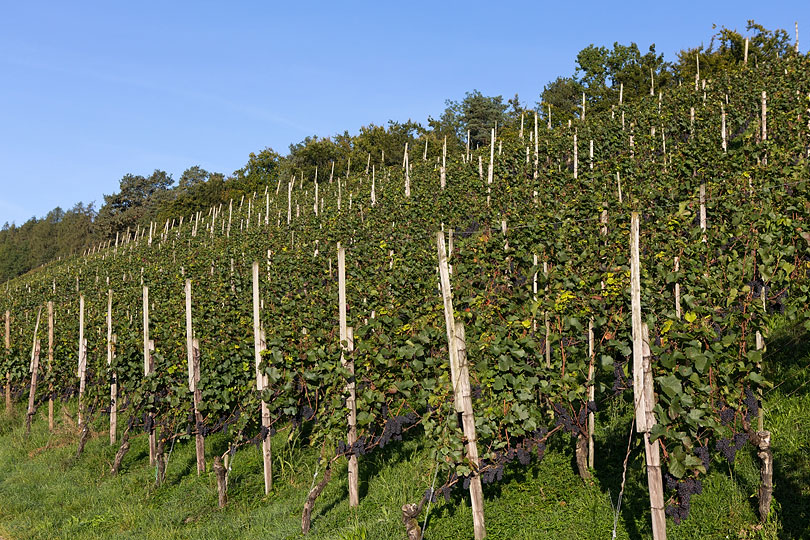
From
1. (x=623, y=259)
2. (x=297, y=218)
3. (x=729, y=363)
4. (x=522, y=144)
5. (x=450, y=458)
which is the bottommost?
(x=450, y=458)

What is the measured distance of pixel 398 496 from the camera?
6.45m

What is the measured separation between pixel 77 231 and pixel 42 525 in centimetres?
8253

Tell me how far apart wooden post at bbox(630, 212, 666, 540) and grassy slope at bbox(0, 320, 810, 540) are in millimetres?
802

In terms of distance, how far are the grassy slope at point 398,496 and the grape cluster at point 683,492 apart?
42cm

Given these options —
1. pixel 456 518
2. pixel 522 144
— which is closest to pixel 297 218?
pixel 522 144

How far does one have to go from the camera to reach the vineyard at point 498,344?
518 centimetres

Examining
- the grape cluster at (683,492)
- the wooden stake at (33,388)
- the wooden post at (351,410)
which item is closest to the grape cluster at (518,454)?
the grape cluster at (683,492)

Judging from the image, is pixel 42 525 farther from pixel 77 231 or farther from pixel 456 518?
pixel 77 231

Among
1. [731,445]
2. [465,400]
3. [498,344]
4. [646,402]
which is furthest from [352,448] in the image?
[731,445]

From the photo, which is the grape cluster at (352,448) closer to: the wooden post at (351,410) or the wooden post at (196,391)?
the wooden post at (351,410)

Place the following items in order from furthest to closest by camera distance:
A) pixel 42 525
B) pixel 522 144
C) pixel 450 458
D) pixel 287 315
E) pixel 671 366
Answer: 1. pixel 522 144
2. pixel 287 315
3. pixel 42 525
4. pixel 450 458
5. pixel 671 366

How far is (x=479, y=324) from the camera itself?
6711 mm

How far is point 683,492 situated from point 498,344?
2.09 metres

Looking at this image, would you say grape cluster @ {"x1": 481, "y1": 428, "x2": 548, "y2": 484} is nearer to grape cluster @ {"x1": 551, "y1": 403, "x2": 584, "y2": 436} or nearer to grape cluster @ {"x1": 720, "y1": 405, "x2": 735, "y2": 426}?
grape cluster @ {"x1": 551, "y1": 403, "x2": 584, "y2": 436}
